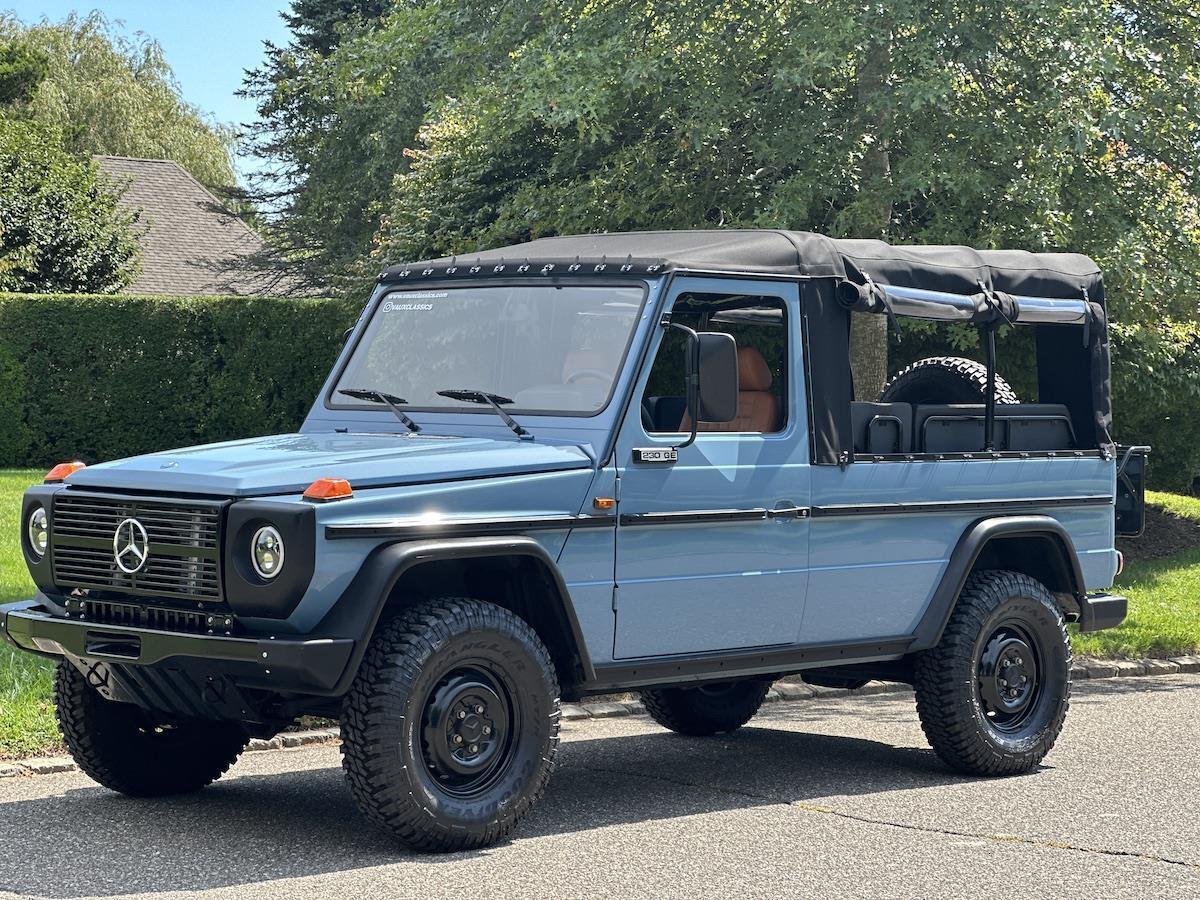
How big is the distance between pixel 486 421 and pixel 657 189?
29.0 feet

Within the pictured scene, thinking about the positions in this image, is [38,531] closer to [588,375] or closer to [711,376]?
[588,375]

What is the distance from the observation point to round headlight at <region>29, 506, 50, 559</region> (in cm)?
723

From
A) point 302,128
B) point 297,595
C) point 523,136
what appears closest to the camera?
point 297,595

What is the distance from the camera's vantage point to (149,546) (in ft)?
22.2

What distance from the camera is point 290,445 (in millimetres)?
7555

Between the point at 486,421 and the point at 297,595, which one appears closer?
the point at 297,595

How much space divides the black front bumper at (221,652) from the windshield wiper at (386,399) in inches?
62.1

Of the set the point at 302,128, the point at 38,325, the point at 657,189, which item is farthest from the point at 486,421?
the point at 302,128

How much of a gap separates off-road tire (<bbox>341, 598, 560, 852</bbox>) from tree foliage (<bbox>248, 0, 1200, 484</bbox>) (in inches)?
322

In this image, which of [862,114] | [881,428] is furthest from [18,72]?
[881,428]

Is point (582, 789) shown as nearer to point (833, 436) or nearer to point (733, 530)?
point (733, 530)

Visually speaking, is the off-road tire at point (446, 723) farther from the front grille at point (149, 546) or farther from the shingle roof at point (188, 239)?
the shingle roof at point (188, 239)

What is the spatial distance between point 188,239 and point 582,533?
39.0 m

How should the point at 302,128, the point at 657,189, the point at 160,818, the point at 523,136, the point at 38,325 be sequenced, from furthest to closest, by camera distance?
the point at 302,128 → the point at 38,325 → the point at 523,136 → the point at 657,189 → the point at 160,818
